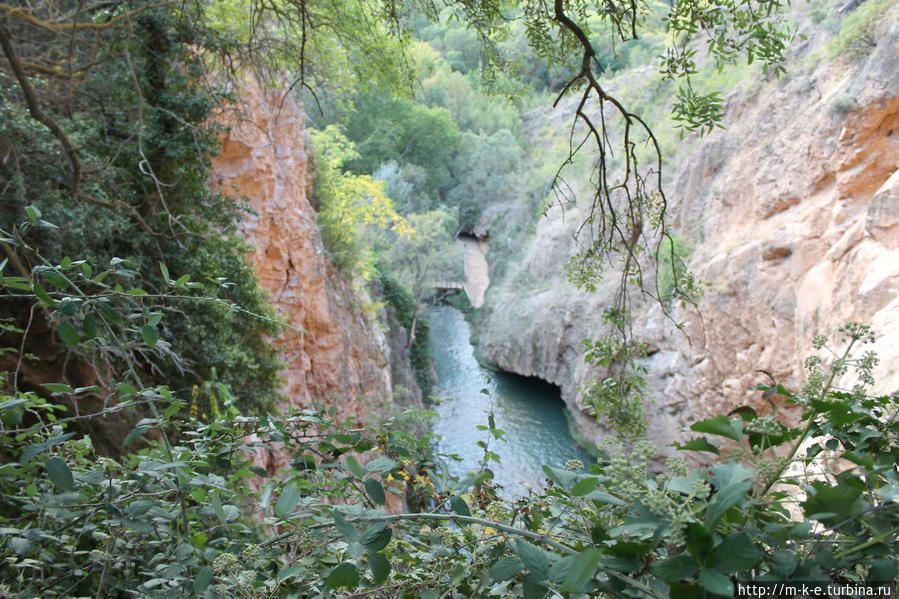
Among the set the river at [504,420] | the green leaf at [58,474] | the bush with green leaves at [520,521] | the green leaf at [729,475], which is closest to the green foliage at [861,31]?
the river at [504,420]

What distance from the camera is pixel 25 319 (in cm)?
371

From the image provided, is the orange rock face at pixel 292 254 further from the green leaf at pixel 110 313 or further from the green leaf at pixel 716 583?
the green leaf at pixel 716 583

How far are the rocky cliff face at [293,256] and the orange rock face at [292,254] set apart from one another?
0.04 feet

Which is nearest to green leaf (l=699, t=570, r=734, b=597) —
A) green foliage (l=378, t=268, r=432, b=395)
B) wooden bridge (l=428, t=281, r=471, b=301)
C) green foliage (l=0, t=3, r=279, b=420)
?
green foliage (l=0, t=3, r=279, b=420)

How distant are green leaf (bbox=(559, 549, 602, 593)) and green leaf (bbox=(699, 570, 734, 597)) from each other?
112mm

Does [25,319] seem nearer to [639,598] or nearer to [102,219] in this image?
[102,219]

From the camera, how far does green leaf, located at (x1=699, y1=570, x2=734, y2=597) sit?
54 centimetres

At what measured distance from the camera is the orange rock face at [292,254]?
6.85m

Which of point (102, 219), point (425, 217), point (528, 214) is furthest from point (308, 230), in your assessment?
point (528, 214)

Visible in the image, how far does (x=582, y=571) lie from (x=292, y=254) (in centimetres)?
780

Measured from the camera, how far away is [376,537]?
2.58ft

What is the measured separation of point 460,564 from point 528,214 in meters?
25.8

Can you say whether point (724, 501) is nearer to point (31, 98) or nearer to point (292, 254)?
point (31, 98)

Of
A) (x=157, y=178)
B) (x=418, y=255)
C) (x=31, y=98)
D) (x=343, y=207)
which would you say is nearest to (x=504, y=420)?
(x=418, y=255)
